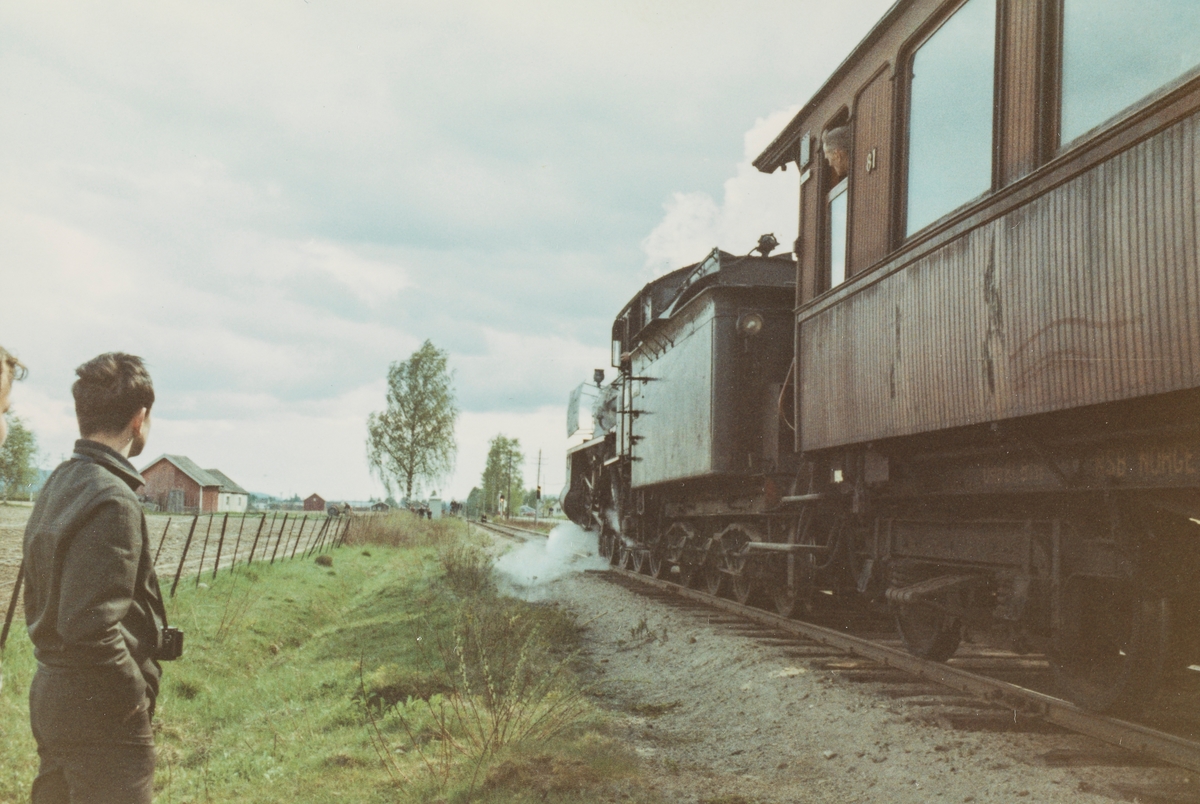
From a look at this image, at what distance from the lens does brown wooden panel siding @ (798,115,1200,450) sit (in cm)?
358

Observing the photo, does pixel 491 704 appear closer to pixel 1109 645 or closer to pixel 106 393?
pixel 1109 645

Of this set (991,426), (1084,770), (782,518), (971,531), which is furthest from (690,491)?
(1084,770)

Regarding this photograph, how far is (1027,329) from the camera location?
14.6ft

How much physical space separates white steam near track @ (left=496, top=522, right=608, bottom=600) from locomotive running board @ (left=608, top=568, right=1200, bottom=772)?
731cm

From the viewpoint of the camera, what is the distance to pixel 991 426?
480 cm

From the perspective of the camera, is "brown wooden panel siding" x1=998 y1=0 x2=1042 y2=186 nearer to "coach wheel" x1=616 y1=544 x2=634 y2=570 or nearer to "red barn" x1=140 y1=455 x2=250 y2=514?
"coach wheel" x1=616 y1=544 x2=634 y2=570

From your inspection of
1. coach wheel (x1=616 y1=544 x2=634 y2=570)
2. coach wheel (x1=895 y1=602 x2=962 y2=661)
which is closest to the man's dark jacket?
coach wheel (x1=895 y1=602 x2=962 y2=661)

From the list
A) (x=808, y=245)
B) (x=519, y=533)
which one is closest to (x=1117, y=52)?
(x=808, y=245)

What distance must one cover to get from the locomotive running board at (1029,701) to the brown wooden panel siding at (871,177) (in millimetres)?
2627

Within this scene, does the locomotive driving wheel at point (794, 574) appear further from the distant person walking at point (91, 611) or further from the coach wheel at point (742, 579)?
the distant person walking at point (91, 611)

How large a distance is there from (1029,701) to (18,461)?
2996 inches

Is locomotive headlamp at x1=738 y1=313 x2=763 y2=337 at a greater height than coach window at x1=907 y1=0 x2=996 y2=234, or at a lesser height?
lesser

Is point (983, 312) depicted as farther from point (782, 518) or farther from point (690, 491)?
point (690, 491)

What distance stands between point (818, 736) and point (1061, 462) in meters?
1.88
